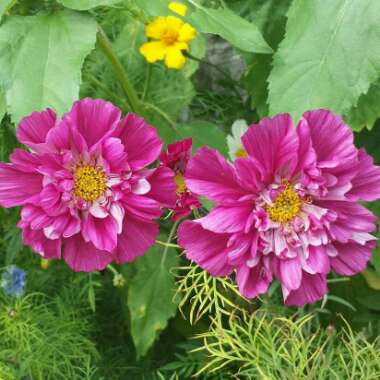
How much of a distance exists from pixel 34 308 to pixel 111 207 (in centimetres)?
45

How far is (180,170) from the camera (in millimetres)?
571

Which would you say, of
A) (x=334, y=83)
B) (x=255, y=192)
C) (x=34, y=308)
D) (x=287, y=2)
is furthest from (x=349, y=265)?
(x=34, y=308)

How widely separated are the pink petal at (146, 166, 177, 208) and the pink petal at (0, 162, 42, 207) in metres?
0.09

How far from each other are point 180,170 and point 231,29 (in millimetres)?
155

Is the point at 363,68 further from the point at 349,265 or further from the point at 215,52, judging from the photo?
→ the point at 215,52

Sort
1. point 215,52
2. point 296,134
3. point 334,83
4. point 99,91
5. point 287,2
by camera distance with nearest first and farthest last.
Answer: point 296,134 → point 334,83 → point 287,2 → point 99,91 → point 215,52

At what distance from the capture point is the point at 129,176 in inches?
20.6

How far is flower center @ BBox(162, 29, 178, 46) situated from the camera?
2.84 ft

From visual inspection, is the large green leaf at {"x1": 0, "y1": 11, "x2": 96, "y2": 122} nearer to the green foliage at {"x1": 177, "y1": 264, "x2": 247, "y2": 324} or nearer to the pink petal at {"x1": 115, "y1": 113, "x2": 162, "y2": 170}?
the pink petal at {"x1": 115, "y1": 113, "x2": 162, "y2": 170}

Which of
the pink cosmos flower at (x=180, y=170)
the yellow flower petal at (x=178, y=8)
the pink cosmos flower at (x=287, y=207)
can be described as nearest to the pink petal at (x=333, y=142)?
the pink cosmos flower at (x=287, y=207)

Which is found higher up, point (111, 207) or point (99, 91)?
point (111, 207)

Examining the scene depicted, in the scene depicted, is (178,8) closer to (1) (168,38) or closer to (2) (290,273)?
(1) (168,38)

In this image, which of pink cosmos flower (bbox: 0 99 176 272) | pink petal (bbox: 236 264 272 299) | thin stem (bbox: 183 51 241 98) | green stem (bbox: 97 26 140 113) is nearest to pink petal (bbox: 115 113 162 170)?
pink cosmos flower (bbox: 0 99 176 272)

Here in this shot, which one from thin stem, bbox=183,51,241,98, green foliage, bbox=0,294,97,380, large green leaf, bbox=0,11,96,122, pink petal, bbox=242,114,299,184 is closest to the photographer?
pink petal, bbox=242,114,299,184
